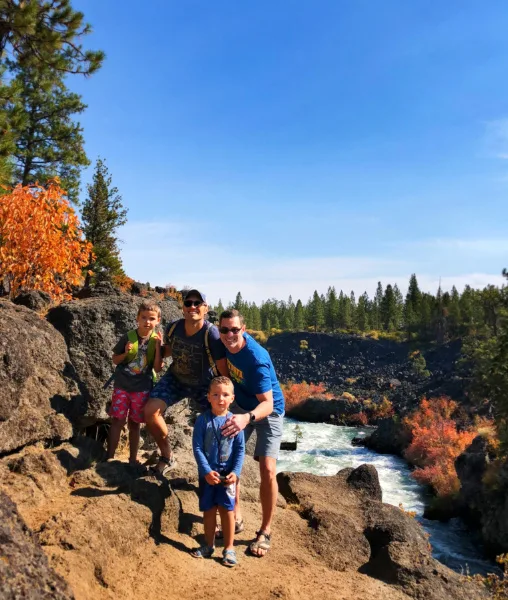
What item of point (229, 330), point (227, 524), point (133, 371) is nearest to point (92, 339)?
point (133, 371)

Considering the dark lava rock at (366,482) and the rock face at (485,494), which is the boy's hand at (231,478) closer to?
the dark lava rock at (366,482)

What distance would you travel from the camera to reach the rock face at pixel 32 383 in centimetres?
539

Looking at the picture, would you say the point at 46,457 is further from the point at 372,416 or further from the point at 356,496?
the point at 372,416

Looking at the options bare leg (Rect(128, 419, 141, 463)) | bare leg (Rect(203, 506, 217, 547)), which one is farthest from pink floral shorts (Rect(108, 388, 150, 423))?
bare leg (Rect(203, 506, 217, 547))

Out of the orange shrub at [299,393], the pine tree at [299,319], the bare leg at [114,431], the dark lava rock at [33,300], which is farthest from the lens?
the pine tree at [299,319]

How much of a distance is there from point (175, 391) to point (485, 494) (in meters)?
19.4

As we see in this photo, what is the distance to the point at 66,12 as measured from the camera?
483 inches

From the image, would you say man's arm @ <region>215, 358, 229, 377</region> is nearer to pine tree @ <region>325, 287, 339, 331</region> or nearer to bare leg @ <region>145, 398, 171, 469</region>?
bare leg @ <region>145, 398, 171, 469</region>

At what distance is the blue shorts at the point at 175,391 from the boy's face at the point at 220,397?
2.27 feet

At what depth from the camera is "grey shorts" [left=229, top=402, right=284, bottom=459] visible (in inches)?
199

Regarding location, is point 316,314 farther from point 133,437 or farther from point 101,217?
point 133,437

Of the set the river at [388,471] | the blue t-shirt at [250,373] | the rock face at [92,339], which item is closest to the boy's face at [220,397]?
the blue t-shirt at [250,373]

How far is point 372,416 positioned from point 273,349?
41.6 meters

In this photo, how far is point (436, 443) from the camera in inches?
1257
